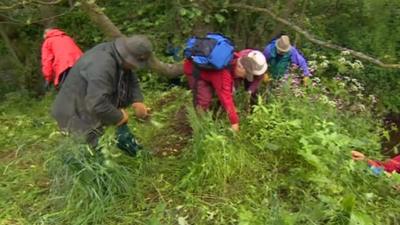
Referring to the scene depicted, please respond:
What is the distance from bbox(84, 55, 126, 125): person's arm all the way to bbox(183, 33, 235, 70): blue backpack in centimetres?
82

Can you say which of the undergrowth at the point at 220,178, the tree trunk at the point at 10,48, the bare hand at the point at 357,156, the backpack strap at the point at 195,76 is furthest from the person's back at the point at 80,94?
the tree trunk at the point at 10,48

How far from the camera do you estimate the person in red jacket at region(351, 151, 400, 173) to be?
14.0 ft

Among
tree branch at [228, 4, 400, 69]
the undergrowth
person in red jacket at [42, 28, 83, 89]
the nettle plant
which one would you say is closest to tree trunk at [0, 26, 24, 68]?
person in red jacket at [42, 28, 83, 89]

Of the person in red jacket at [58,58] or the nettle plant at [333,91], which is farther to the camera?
the nettle plant at [333,91]

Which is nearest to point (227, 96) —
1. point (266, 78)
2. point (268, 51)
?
point (266, 78)

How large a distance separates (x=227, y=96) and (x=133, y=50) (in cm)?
100

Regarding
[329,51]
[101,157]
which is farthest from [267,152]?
[329,51]

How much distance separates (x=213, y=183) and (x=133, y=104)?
86cm

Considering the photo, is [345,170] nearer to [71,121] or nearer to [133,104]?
[133,104]

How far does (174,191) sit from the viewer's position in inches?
164

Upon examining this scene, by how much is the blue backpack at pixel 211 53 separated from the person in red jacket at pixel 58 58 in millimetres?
Answer: 998

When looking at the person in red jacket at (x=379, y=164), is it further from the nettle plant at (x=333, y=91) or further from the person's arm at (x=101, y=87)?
the person's arm at (x=101, y=87)

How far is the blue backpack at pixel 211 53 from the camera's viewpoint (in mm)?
4402

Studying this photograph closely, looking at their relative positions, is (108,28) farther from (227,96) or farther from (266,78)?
(266,78)
